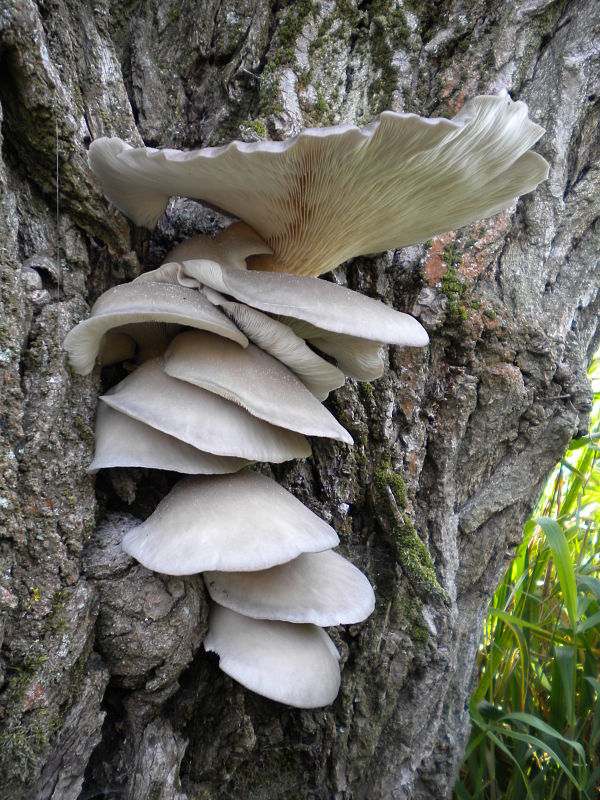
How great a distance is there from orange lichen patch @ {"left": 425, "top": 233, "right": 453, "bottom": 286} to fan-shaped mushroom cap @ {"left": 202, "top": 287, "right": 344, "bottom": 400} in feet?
1.90

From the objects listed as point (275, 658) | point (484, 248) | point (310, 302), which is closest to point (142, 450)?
point (310, 302)

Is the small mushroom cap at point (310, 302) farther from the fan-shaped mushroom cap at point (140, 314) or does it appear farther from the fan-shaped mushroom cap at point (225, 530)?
the fan-shaped mushroom cap at point (225, 530)

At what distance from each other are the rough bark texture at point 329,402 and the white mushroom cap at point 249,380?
0.86 feet

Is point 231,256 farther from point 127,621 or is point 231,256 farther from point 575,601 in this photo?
point 575,601

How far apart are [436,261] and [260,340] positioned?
786mm

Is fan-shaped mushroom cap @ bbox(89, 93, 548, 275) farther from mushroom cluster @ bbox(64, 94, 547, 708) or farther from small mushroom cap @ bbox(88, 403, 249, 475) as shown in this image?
small mushroom cap @ bbox(88, 403, 249, 475)

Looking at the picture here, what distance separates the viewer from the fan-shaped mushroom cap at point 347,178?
104 cm

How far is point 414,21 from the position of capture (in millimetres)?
1842

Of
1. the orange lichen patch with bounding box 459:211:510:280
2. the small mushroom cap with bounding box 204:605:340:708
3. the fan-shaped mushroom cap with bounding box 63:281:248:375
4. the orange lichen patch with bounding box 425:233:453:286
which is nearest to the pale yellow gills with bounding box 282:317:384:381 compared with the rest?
the fan-shaped mushroom cap with bounding box 63:281:248:375

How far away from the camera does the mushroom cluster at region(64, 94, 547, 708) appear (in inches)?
44.6

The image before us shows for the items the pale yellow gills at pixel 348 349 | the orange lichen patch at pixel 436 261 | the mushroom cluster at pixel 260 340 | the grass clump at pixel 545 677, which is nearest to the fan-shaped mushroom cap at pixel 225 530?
the mushroom cluster at pixel 260 340

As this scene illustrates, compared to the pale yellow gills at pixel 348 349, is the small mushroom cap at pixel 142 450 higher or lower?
lower

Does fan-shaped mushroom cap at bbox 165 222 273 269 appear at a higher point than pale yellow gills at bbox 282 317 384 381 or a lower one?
higher

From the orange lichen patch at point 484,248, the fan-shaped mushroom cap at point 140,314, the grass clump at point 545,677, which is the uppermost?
the orange lichen patch at point 484,248
